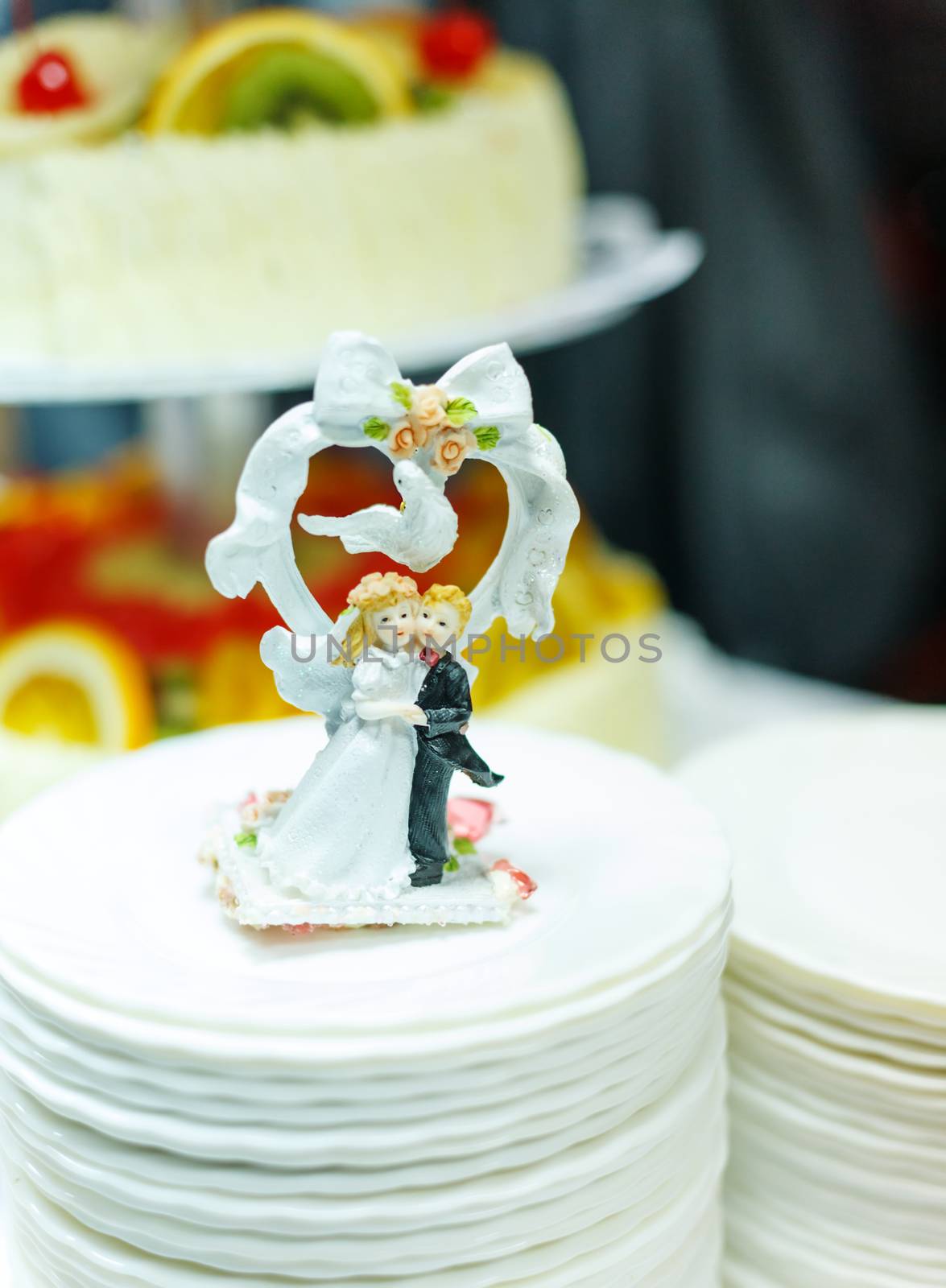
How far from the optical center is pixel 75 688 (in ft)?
7.27

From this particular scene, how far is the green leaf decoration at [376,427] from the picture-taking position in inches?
43.0

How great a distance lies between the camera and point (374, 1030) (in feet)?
3.16

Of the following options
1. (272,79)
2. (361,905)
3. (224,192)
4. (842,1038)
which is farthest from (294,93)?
(842,1038)

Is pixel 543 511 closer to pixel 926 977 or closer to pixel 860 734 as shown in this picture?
pixel 926 977

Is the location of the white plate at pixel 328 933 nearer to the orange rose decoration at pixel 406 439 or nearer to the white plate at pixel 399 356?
the orange rose decoration at pixel 406 439

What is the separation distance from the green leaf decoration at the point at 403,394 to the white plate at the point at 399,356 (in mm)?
769

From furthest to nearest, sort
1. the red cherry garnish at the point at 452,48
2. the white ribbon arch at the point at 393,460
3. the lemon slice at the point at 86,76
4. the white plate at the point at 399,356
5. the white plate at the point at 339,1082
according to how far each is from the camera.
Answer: the red cherry garnish at the point at 452,48
the lemon slice at the point at 86,76
the white plate at the point at 399,356
the white ribbon arch at the point at 393,460
the white plate at the point at 339,1082

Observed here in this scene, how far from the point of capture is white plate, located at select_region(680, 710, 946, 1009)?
126cm

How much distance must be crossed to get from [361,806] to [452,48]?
166 cm

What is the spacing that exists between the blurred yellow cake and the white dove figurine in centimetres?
101

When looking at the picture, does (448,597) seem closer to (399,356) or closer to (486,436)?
(486,436)

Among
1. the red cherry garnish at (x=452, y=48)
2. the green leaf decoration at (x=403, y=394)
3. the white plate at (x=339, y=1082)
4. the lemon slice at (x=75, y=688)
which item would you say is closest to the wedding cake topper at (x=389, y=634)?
the green leaf decoration at (x=403, y=394)

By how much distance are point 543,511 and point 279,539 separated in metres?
0.22

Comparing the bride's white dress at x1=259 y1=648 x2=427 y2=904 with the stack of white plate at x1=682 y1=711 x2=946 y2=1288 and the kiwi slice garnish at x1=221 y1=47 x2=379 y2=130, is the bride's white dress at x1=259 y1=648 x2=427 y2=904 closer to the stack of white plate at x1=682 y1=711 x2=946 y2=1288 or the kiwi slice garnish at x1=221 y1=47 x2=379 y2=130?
the stack of white plate at x1=682 y1=711 x2=946 y2=1288
